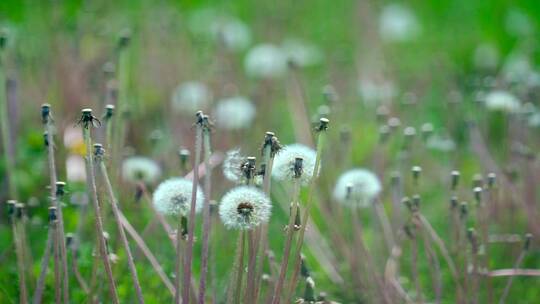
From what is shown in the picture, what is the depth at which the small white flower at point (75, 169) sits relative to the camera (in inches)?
116

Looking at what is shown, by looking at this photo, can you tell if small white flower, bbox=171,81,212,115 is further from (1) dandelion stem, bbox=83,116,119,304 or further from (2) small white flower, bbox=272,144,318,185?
(1) dandelion stem, bbox=83,116,119,304

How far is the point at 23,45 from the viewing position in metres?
3.73

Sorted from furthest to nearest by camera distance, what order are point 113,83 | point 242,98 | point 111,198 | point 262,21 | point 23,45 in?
1. point 262,21
2. point 23,45
3. point 242,98
4. point 113,83
5. point 111,198

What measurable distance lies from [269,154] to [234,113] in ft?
5.85

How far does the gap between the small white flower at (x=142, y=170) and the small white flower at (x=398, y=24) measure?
8.50ft

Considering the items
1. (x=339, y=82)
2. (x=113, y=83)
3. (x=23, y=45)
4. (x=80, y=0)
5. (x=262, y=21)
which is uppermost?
(x=80, y=0)

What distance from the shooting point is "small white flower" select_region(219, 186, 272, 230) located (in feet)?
5.07

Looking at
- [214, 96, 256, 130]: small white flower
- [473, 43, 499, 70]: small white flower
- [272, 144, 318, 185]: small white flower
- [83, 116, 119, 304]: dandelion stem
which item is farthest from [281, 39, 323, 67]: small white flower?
[83, 116, 119, 304]: dandelion stem

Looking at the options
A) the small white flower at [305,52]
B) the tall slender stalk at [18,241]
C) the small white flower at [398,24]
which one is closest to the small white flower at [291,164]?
the tall slender stalk at [18,241]

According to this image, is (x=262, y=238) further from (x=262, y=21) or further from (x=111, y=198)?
(x=262, y=21)

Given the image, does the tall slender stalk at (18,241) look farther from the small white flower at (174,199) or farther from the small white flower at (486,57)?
the small white flower at (486,57)

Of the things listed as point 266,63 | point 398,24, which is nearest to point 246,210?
point 266,63

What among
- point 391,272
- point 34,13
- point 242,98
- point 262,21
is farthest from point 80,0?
point 391,272

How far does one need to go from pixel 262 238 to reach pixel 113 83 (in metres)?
1.42
